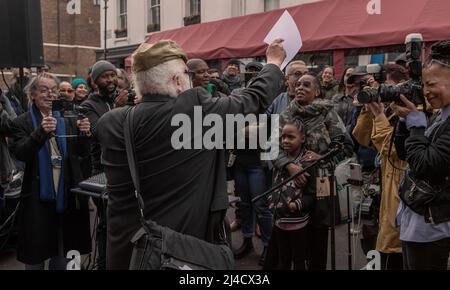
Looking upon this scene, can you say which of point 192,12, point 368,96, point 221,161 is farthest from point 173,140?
point 192,12

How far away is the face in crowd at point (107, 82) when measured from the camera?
167 inches

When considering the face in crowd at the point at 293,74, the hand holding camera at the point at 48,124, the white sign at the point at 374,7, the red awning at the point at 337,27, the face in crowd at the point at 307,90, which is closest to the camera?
the hand holding camera at the point at 48,124

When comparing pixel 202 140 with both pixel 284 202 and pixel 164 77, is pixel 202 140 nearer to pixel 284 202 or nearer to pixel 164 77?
pixel 164 77

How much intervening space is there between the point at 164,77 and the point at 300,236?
1991mm

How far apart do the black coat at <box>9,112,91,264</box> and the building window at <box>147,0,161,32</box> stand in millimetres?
15488

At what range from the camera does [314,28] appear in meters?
10.3

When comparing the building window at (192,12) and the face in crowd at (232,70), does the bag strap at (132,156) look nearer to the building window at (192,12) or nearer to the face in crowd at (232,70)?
the face in crowd at (232,70)

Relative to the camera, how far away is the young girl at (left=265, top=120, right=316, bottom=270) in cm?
361

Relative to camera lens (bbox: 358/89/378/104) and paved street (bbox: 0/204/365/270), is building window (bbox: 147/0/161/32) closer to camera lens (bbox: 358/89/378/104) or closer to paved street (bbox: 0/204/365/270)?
paved street (bbox: 0/204/365/270)

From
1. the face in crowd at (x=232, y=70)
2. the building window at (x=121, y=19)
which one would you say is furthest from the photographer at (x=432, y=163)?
the building window at (x=121, y=19)

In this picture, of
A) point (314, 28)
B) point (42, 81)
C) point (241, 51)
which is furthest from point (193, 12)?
point (42, 81)

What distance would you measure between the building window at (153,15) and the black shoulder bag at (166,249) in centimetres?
1716

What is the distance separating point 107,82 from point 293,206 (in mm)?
2042

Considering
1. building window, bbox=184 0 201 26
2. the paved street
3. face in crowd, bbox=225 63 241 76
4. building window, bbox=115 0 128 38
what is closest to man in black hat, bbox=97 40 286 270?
the paved street
